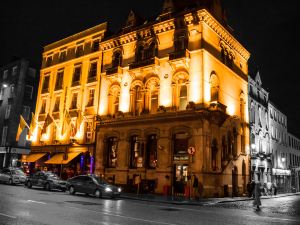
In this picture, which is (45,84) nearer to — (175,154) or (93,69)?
(93,69)

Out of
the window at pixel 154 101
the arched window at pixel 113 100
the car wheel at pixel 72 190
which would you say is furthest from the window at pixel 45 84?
the car wheel at pixel 72 190

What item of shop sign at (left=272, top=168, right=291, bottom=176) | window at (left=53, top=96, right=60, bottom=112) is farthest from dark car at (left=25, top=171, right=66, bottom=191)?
shop sign at (left=272, top=168, right=291, bottom=176)

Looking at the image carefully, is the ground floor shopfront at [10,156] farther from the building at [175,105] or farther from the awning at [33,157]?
the building at [175,105]

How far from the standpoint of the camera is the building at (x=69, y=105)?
34.2 metres

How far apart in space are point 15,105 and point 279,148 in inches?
1747

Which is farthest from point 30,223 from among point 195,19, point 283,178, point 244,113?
point 283,178

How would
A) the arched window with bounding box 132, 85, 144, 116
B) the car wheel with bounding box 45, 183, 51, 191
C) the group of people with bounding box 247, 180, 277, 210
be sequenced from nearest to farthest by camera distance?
the group of people with bounding box 247, 180, 277, 210
the car wheel with bounding box 45, 183, 51, 191
the arched window with bounding box 132, 85, 144, 116

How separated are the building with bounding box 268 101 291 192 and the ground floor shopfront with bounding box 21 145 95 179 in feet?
93.0

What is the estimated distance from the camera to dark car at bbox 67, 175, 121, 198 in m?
21.4

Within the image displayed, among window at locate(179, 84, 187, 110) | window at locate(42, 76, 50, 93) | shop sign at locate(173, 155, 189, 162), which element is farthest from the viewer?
window at locate(42, 76, 50, 93)

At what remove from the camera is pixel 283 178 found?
49.8 metres

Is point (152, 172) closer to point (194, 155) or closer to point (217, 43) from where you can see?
point (194, 155)

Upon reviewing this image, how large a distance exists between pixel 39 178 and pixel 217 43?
21.9 m

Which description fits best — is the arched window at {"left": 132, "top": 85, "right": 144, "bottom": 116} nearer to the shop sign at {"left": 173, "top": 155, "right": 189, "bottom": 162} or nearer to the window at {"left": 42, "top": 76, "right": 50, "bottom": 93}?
the shop sign at {"left": 173, "top": 155, "right": 189, "bottom": 162}
